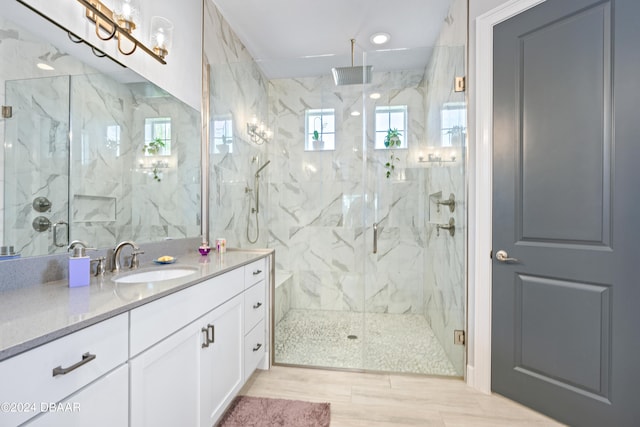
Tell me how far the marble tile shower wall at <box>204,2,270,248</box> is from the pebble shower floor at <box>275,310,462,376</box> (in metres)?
1.05

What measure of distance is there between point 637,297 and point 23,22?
2.84 metres

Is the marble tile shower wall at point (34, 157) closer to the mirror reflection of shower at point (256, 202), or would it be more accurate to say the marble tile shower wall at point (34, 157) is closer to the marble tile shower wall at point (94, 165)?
the marble tile shower wall at point (94, 165)

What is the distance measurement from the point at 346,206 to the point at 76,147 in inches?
91.7

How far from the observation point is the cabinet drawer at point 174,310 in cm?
99

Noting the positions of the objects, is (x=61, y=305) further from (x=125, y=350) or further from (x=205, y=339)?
(x=205, y=339)

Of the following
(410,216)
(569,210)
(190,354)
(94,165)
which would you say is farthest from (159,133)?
(569,210)

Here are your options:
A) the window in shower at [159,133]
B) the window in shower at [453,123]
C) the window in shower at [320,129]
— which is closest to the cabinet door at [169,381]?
the window in shower at [159,133]

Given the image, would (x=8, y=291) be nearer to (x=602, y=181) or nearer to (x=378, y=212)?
(x=378, y=212)

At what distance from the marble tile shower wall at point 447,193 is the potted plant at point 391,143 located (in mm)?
254

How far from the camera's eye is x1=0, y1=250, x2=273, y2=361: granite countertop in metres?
0.68

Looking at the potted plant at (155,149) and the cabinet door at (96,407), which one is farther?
the potted plant at (155,149)

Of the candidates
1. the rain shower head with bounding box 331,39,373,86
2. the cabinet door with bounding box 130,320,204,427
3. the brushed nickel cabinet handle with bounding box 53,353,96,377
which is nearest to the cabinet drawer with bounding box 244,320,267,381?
the cabinet door with bounding box 130,320,204,427

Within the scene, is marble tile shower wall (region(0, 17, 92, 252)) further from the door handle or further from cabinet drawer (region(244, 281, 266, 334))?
the door handle

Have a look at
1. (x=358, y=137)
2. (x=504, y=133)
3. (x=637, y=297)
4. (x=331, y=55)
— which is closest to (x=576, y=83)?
(x=504, y=133)
